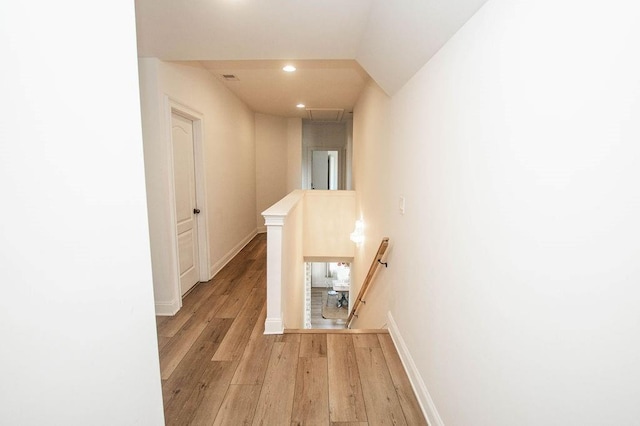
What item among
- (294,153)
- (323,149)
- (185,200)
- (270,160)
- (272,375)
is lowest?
(272,375)

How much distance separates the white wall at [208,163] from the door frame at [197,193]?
0.03 m

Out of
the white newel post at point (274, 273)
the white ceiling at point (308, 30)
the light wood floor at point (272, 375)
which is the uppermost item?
the white ceiling at point (308, 30)

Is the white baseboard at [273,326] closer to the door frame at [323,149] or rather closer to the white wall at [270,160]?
the white wall at [270,160]

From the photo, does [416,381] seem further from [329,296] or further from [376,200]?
[329,296]

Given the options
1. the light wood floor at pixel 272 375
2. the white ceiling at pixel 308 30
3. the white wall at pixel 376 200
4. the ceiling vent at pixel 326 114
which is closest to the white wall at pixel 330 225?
the white wall at pixel 376 200

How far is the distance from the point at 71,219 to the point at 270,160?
641 cm

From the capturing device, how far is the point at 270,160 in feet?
22.5

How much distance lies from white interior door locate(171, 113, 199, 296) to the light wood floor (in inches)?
24.1

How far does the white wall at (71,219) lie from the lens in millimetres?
490

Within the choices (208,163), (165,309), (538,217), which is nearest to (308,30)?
(538,217)

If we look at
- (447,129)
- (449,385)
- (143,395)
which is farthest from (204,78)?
(449,385)

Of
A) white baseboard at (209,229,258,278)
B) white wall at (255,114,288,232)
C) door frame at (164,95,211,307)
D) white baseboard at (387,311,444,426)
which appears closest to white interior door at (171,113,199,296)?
door frame at (164,95,211,307)

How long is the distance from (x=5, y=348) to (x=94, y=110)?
1.59 feet

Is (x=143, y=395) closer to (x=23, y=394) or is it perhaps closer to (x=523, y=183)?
(x=23, y=394)
